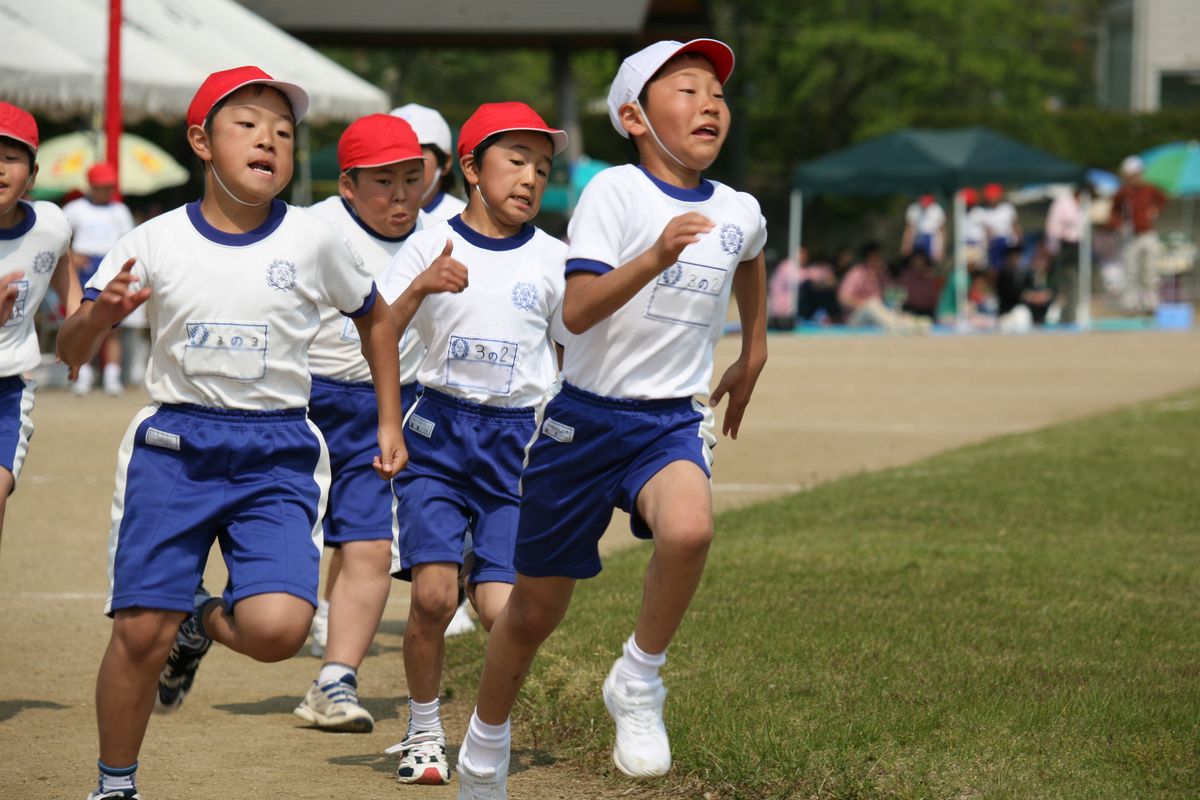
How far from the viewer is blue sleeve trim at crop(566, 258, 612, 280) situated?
4.48m

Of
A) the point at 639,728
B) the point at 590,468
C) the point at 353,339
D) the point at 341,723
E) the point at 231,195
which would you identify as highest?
the point at 231,195

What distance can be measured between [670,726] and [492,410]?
116 cm

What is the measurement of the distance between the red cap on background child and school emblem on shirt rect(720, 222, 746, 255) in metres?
12.3

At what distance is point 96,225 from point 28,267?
33.2 ft

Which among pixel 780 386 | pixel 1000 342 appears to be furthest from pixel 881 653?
pixel 1000 342

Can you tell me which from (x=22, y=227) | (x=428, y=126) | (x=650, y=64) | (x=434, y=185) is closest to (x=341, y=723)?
(x=22, y=227)

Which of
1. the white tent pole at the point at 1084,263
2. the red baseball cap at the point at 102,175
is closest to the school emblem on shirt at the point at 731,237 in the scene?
the red baseball cap at the point at 102,175

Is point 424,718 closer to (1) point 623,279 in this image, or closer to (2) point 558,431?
(2) point 558,431

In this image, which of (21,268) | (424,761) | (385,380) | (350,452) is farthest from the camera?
(350,452)

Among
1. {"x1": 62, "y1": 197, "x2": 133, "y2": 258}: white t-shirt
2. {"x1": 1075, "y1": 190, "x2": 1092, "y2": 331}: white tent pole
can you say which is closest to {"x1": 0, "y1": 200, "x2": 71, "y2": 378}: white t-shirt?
{"x1": 62, "y1": 197, "x2": 133, "y2": 258}: white t-shirt

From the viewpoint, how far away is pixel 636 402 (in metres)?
4.61

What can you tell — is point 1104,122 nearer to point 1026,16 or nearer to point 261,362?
point 1026,16

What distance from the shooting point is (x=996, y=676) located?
5844 mm

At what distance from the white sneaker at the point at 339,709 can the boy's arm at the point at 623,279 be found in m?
1.93
